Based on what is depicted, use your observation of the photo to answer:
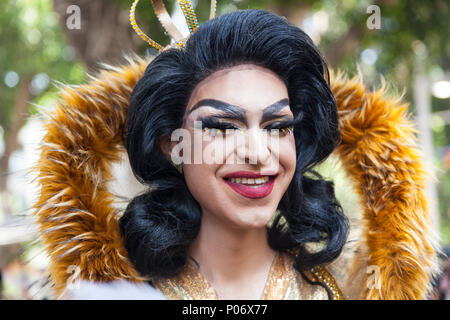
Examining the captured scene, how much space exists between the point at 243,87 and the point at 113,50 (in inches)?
66.9

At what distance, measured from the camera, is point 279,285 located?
142 centimetres

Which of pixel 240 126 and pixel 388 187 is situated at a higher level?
pixel 240 126

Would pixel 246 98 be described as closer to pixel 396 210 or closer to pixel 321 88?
pixel 321 88

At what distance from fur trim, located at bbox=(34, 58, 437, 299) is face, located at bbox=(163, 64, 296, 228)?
12.7 inches

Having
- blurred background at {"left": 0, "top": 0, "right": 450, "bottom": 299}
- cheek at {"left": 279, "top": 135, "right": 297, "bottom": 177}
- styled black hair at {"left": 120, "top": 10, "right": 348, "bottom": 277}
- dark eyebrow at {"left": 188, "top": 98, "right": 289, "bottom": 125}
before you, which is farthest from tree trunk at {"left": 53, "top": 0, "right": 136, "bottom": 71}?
cheek at {"left": 279, "top": 135, "right": 297, "bottom": 177}

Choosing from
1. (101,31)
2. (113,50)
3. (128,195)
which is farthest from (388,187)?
(101,31)

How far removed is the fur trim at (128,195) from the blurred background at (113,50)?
0.08 m

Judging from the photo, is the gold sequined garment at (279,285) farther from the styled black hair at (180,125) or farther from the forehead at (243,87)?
the forehead at (243,87)

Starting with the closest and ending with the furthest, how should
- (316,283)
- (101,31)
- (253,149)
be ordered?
1. (253,149)
2. (316,283)
3. (101,31)

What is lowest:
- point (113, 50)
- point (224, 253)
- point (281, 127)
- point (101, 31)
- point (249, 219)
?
point (224, 253)

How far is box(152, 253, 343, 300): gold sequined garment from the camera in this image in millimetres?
1365

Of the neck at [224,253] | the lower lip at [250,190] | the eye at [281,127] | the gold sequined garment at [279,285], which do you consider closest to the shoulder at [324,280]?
the gold sequined garment at [279,285]

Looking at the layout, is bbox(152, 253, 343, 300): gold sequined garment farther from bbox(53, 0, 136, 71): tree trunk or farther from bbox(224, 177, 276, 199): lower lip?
bbox(53, 0, 136, 71): tree trunk

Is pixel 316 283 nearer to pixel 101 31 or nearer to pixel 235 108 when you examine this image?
pixel 235 108
